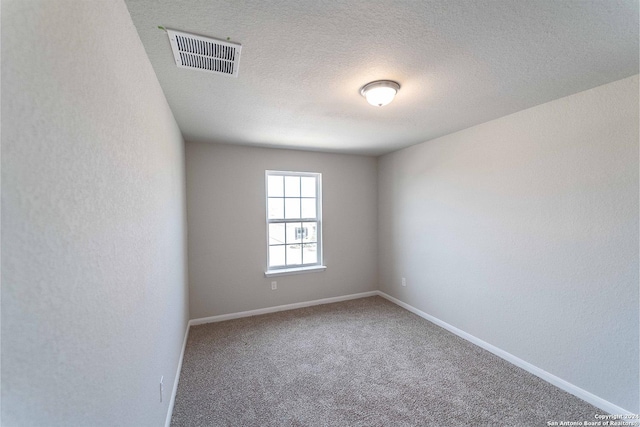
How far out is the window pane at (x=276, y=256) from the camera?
380 cm

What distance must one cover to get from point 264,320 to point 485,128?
3.41 metres

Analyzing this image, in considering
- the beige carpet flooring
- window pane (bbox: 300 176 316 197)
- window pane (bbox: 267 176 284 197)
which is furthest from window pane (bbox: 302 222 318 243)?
the beige carpet flooring

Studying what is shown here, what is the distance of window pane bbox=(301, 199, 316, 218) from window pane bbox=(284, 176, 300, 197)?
0.18 metres

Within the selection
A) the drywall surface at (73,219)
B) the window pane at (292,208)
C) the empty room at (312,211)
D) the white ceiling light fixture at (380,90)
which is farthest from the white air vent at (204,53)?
the window pane at (292,208)

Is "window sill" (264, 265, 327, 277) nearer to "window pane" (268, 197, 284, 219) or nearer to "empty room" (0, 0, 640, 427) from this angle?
"empty room" (0, 0, 640, 427)

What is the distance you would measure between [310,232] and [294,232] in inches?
10.3

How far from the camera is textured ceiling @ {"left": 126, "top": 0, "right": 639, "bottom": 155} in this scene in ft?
3.85

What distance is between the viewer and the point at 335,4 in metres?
1.13

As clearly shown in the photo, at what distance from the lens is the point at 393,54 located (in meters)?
1.48

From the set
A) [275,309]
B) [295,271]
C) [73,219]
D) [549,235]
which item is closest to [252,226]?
[295,271]

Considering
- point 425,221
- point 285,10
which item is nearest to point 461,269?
point 425,221

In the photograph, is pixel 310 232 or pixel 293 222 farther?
pixel 310 232

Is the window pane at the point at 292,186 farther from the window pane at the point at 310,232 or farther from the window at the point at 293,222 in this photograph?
the window pane at the point at 310,232

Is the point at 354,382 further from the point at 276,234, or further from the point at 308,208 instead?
the point at 308,208
